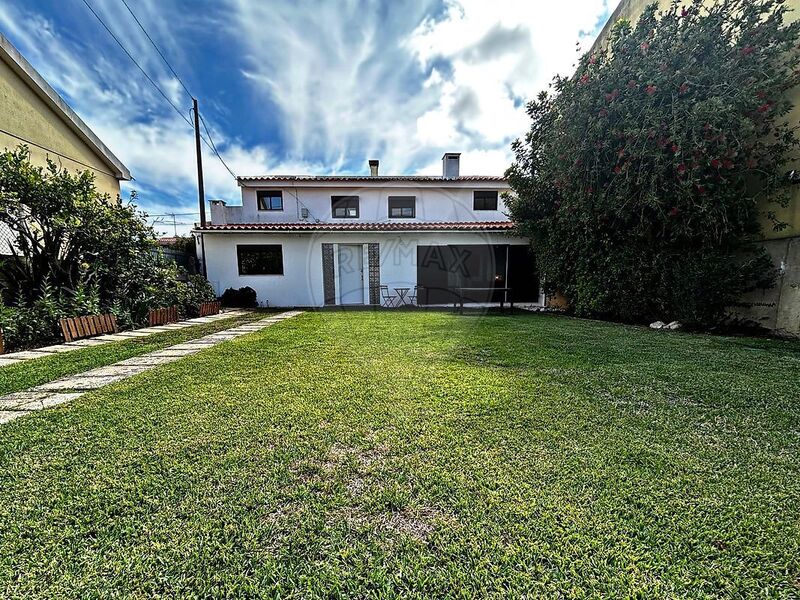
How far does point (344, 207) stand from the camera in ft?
47.6

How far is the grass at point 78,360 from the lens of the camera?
3.44 meters

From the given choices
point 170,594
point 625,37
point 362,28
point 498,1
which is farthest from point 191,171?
point 170,594

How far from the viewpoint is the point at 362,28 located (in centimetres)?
801

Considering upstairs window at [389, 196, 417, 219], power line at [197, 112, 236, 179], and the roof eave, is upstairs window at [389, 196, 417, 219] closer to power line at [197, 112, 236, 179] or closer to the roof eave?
power line at [197, 112, 236, 179]

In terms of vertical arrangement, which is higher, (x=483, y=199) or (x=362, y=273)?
(x=483, y=199)

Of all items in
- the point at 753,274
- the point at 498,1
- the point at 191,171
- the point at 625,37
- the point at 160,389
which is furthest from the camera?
the point at 191,171

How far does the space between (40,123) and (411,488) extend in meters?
12.5

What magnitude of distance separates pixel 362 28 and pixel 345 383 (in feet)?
29.3

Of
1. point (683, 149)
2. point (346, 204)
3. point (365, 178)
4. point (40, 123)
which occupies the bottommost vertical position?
point (683, 149)

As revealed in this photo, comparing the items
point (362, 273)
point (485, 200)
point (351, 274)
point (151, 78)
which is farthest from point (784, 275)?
point (151, 78)

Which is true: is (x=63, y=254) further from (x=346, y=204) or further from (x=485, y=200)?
(x=485, y=200)

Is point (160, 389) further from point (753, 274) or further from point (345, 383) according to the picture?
point (753, 274)

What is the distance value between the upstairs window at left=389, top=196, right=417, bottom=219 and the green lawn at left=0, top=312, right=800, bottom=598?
1194cm

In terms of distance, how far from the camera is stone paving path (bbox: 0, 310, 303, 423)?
280 centimetres
